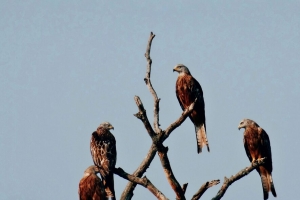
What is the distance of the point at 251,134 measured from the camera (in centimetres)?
1492

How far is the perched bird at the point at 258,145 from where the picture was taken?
1446 cm

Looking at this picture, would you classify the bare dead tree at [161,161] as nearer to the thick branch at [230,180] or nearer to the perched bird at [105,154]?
the thick branch at [230,180]

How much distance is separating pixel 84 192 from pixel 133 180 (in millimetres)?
1978

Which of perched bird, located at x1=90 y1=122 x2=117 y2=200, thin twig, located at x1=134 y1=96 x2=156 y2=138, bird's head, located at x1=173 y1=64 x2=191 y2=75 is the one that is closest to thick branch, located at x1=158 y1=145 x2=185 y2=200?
thin twig, located at x1=134 y1=96 x2=156 y2=138

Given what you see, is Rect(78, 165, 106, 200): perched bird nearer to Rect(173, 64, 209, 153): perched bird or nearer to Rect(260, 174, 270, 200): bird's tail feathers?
Rect(173, 64, 209, 153): perched bird

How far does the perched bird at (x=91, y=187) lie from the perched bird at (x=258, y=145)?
341cm

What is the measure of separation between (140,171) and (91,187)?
5.42ft

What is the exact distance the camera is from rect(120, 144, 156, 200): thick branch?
1173 centimetres

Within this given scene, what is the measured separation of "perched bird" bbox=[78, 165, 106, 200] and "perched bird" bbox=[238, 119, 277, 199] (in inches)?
134

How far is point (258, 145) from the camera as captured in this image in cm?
1472

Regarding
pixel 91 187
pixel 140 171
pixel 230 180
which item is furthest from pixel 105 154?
pixel 230 180

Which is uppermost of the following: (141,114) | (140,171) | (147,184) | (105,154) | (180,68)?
(180,68)

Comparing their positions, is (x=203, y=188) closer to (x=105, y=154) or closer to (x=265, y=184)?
(x=105, y=154)

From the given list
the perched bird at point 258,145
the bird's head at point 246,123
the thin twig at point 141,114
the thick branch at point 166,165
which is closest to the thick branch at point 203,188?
the thick branch at point 166,165
